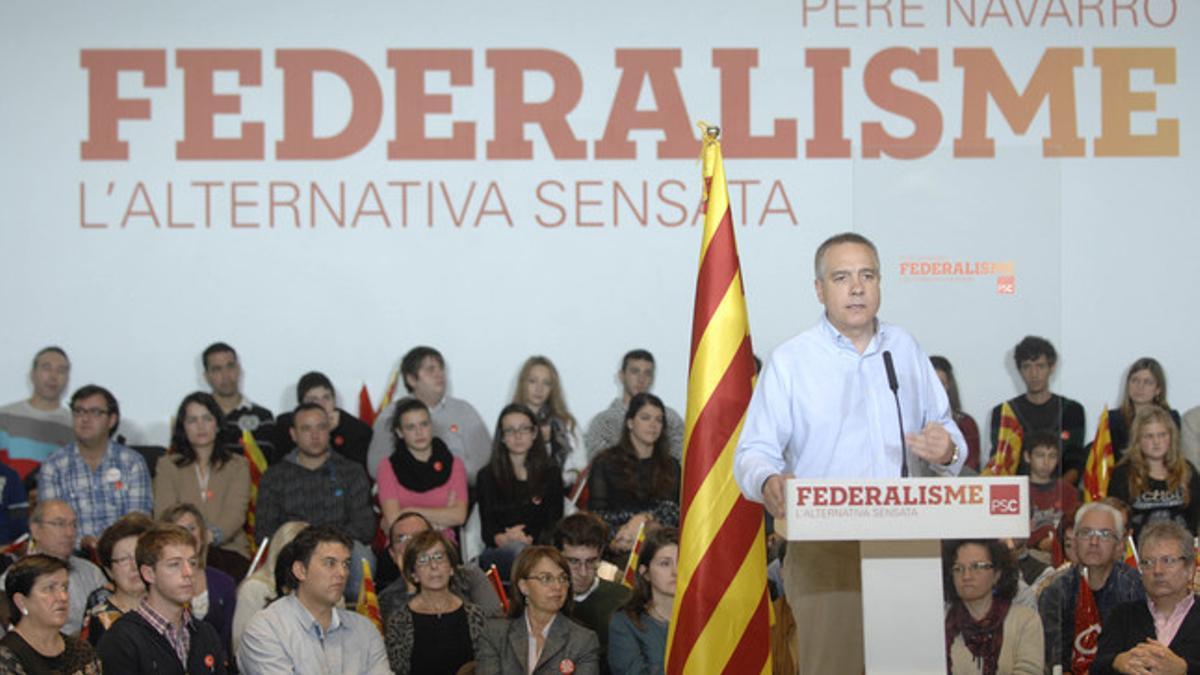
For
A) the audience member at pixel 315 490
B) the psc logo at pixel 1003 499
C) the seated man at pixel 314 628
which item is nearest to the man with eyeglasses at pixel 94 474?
the audience member at pixel 315 490

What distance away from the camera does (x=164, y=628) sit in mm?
5027

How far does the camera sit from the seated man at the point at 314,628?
212 inches

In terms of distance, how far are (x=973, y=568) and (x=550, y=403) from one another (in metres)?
5.11

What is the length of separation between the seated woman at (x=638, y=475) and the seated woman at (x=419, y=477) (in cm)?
Answer: 60

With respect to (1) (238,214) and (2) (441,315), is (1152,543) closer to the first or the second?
(2) (441,315)

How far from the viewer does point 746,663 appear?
4691 mm

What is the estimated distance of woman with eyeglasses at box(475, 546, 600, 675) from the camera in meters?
5.71

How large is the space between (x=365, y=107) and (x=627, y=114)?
4.30 ft

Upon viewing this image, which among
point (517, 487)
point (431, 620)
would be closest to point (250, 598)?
point (431, 620)

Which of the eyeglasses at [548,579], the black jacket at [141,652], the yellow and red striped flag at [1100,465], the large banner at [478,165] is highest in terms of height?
the large banner at [478,165]

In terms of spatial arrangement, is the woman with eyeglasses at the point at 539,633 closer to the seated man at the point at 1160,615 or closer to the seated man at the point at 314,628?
the seated man at the point at 314,628

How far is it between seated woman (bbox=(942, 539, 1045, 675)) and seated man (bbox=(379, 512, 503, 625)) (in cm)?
321

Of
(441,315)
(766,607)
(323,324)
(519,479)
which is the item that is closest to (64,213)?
(323,324)

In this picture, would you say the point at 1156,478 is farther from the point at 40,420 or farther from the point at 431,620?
the point at 40,420
